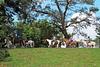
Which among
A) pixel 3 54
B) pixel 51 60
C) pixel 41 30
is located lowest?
pixel 51 60

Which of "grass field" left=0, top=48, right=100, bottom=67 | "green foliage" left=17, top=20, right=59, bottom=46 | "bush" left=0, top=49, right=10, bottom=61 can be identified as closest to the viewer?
"grass field" left=0, top=48, right=100, bottom=67

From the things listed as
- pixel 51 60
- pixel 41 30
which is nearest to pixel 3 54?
pixel 51 60

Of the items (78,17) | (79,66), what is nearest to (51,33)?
(78,17)

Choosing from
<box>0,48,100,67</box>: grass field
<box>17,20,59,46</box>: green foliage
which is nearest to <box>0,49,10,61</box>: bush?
<box>0,48,100,67</box>: grass field

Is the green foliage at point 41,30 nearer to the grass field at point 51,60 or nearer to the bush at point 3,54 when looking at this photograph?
the grass field at point 51,60

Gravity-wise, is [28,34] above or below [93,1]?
below

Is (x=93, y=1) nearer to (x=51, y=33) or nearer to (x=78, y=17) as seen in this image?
(x=78, y=17)

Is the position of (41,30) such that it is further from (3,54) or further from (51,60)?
(3,54)

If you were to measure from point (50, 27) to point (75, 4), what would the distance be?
5.41 meters

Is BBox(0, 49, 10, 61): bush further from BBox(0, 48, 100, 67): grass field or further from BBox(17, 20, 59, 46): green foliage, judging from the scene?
BBox(17, 20, 59, 46): green foliage

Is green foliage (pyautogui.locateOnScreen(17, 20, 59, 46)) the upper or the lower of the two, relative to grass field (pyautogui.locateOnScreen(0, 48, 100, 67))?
upper

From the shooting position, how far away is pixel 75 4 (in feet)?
183

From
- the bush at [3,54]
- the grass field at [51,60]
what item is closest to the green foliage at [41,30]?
the grass field at [51,60]

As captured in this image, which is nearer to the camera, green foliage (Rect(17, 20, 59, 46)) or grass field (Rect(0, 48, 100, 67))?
grass field (Rect(0, 48, 100, 67))
